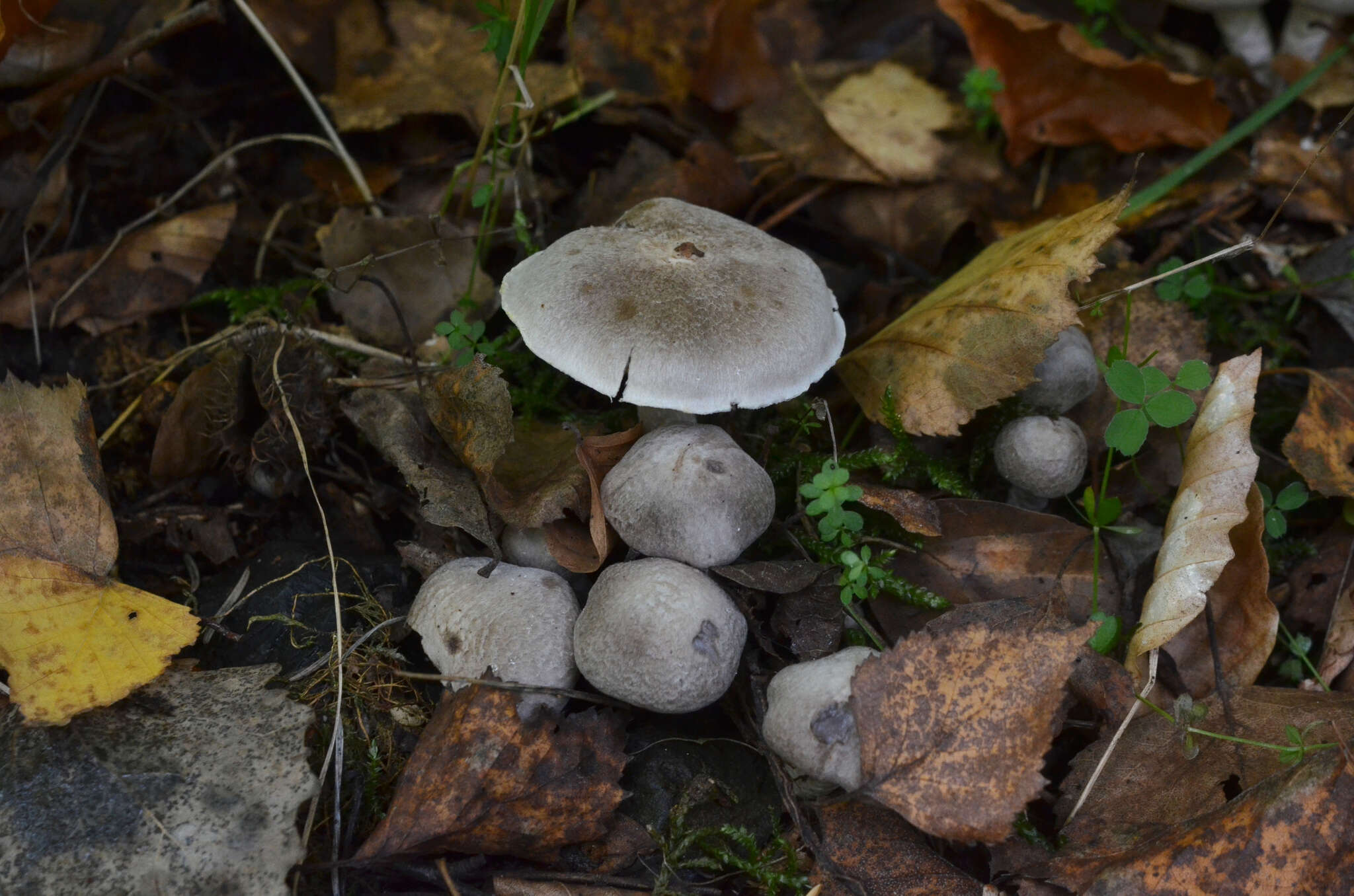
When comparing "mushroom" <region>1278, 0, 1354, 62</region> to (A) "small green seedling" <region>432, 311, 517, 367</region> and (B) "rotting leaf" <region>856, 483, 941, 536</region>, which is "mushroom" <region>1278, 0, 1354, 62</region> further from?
(A) "small green seedling" <region>432, 311, 517, 367</region>

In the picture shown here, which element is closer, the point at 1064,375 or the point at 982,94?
the point at 1064,375

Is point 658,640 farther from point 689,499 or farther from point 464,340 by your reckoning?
point 464,340

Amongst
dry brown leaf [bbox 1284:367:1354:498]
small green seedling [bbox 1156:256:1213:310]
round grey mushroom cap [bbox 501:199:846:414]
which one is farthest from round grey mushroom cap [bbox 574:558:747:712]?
small green seedling [bbox 1156:256:1213:310]

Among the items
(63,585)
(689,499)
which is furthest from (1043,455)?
(63,585)

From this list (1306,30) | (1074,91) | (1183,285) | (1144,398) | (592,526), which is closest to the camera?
(592,526)

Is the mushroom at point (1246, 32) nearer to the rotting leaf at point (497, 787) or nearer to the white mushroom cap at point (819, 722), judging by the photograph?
the white mushroom cap at point (819, 722)

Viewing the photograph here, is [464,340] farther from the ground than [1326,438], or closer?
farther from the ground
